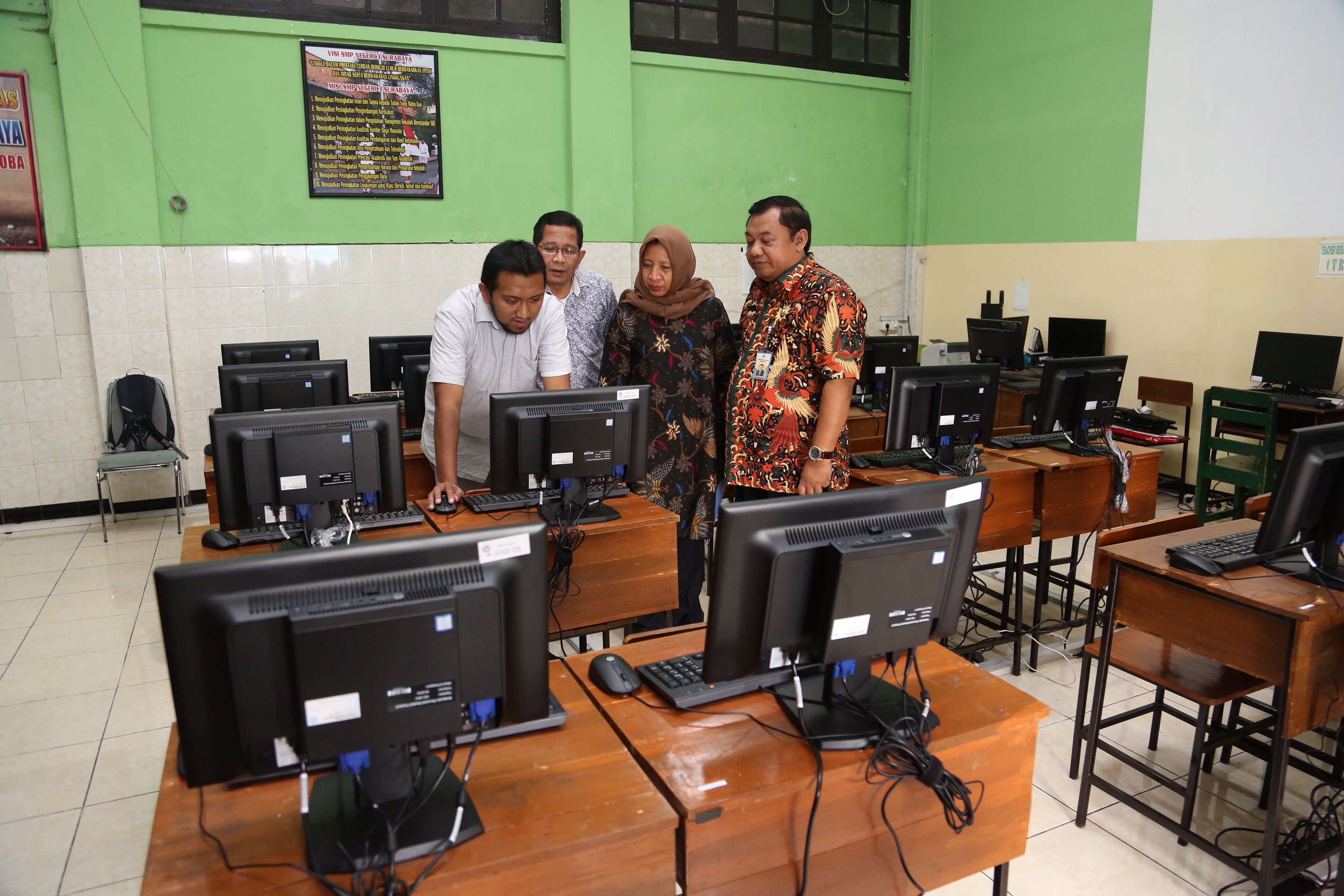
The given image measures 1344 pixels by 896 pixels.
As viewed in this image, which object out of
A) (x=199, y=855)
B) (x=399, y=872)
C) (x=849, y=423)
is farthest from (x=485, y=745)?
(x=849, y=423)

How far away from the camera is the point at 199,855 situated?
118 centimetres

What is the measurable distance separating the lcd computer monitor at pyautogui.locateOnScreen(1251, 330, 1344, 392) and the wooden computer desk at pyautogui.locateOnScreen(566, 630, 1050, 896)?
4.24 meters

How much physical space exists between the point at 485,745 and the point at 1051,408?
2.87 meters

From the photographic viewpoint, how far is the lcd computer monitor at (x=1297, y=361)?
4641 millimetres

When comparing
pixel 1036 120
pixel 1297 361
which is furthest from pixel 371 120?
pixel 1297 361

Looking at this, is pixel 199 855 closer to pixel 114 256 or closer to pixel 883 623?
pixel 883 623

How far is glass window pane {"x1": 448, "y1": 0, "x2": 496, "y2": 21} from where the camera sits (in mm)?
5688

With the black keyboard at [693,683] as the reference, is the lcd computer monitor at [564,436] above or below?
above

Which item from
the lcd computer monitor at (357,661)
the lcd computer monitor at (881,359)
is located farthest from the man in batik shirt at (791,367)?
the lcd computer monitor at (881,359)

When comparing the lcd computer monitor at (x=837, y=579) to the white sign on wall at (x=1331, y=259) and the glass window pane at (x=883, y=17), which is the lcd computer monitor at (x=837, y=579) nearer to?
the white sign on wall at (x=1331, y=259)

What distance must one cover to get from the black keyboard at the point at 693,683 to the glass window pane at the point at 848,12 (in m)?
6.74

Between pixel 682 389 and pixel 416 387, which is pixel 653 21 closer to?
pixel 416 387

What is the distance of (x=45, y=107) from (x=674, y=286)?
4.43 metres

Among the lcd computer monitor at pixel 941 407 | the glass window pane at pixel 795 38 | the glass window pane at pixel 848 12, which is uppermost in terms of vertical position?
the glass window pane at pixel 848 12
